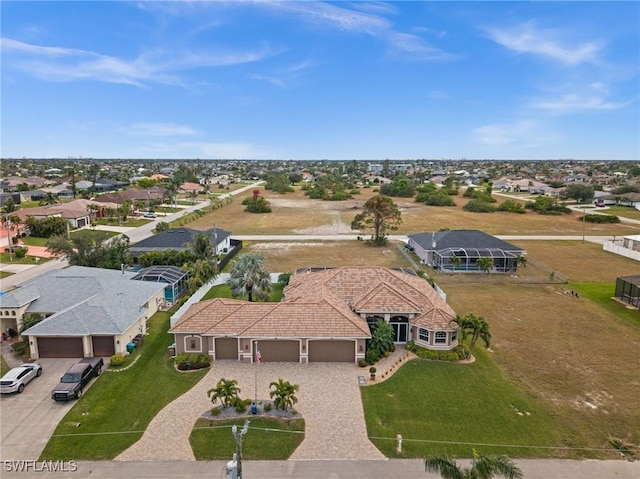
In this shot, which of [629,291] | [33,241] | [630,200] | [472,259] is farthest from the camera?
[630,200]

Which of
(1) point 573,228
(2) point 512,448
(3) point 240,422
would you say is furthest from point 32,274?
(1) point 573,228

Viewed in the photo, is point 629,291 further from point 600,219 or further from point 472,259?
point 600,219

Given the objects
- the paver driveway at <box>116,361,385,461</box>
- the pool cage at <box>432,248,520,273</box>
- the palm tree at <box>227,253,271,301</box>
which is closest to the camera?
the paver driveway at <box>116,361,385,461</box>

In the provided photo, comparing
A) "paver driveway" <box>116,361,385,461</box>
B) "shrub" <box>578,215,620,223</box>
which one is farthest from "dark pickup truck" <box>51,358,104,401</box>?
"shrub" <box>578,215,620,223</box>

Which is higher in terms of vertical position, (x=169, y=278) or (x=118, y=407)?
(x=169, y=278)

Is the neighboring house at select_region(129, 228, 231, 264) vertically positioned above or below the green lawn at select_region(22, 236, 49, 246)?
above

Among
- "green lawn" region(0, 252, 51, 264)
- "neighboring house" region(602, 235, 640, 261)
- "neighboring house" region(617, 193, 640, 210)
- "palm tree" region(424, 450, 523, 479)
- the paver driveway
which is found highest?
"neighboring house" region(617, 193, 640, 210)

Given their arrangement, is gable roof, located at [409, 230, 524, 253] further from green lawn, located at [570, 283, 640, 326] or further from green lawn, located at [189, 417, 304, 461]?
green lawn, located at [189, 417, 304, 461]

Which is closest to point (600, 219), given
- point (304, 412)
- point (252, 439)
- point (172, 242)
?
point (172, 242)
